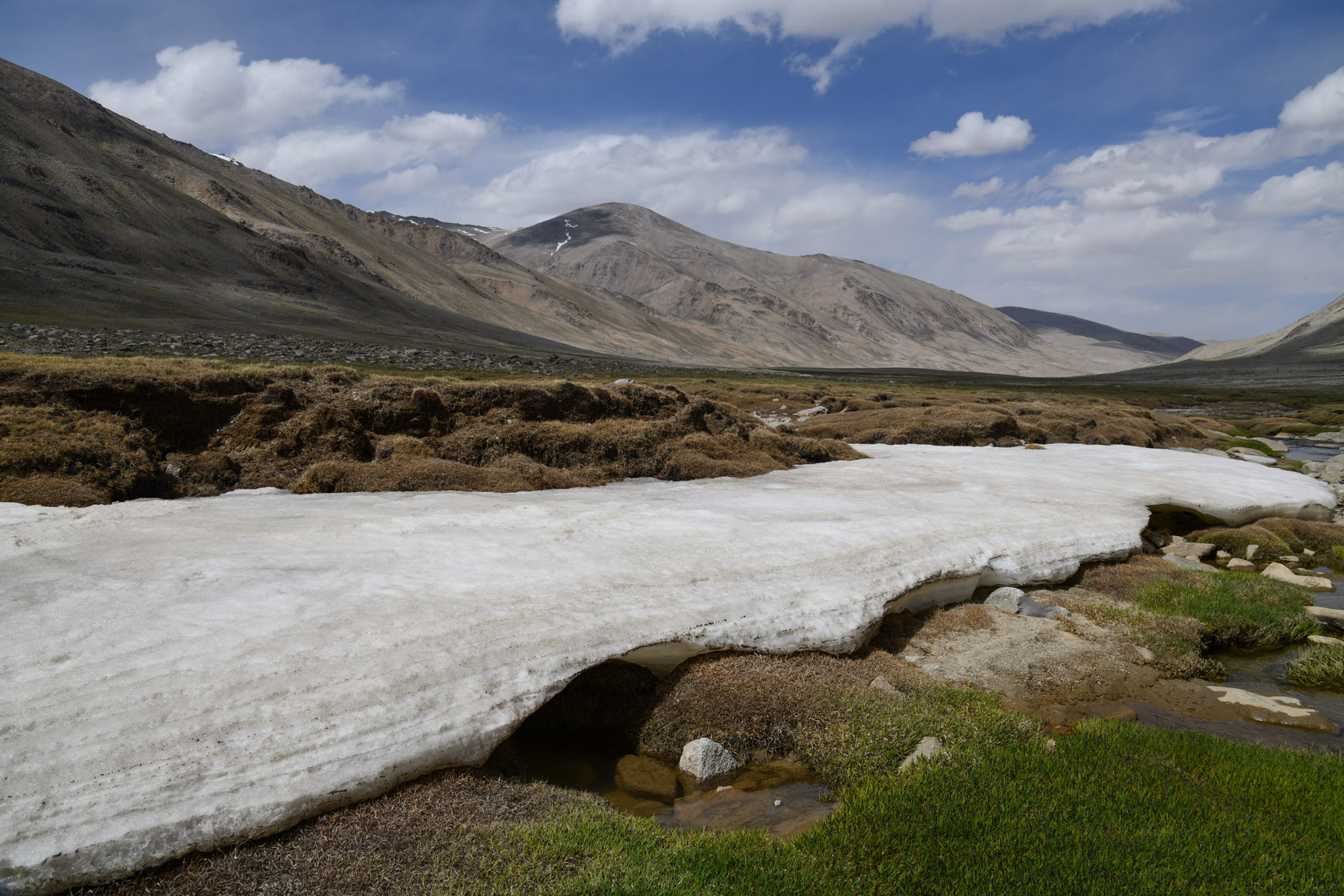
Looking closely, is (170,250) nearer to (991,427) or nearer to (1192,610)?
(991,427)

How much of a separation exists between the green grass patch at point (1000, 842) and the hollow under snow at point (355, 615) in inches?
56.8

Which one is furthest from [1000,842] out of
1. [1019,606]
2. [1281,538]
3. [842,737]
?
[1281,538]

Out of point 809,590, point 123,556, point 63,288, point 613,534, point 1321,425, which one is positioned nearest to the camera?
point 123,556

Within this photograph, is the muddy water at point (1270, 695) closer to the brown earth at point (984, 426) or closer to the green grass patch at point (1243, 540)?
the green grass patch at point (1243, 540)

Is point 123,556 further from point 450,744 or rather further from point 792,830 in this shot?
point 792,830

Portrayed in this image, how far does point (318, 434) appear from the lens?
603 inches

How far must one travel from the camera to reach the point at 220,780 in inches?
192

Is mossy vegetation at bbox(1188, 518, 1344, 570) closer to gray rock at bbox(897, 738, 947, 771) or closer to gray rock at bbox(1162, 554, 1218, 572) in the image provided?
gray rock at bbox(1162, 554, 1218, 572)

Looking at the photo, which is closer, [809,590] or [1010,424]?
[809,590]

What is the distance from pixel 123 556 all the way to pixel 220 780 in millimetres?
4658

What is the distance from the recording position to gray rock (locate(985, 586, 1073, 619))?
35.9 ft

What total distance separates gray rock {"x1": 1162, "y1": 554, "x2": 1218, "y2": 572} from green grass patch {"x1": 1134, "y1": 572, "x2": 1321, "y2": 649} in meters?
0.89

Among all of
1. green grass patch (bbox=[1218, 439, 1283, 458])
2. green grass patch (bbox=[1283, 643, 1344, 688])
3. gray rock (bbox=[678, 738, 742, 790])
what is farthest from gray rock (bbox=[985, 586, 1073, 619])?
green grass patch (bbox=[1218, 439, 1283, 458])

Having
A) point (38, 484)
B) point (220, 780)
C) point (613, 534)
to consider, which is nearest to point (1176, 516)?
point (613, 534)
